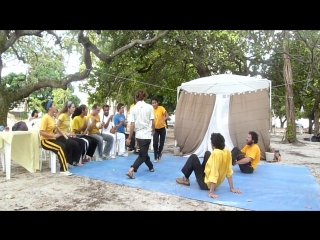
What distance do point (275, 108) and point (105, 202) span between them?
20.4 metres

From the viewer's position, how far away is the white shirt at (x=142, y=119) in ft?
16.1

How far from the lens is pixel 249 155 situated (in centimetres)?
536

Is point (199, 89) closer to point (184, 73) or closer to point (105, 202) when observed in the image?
point (105, 202)

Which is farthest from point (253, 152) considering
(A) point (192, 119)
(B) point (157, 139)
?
(A) point (192, 119)

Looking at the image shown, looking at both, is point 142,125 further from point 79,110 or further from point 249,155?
point 249,155

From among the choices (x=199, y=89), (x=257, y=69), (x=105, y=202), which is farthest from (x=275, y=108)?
(x=105, y=202)

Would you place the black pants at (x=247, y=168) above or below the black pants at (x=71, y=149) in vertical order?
below

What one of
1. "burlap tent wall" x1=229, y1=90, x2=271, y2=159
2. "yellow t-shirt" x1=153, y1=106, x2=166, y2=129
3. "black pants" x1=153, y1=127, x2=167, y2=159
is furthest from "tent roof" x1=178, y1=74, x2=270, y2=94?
"black pants" x1=153, y1=127, x2=167, y2=159

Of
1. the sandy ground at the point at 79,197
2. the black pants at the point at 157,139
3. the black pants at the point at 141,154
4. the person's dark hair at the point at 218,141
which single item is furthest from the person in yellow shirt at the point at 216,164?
the black pants at the point at 157,139

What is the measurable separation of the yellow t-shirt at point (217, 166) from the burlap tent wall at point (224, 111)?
11.2 ft

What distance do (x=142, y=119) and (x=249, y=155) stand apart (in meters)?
2.17

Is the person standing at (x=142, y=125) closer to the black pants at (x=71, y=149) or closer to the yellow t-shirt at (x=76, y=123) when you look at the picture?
the black pants at (x=71, y=149)

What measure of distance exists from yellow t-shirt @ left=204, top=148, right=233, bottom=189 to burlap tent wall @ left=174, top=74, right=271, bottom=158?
11.2 feet

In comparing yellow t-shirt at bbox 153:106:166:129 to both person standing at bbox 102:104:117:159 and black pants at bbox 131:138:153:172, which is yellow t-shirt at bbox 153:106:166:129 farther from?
black pants at bbox 131:138:153:172
